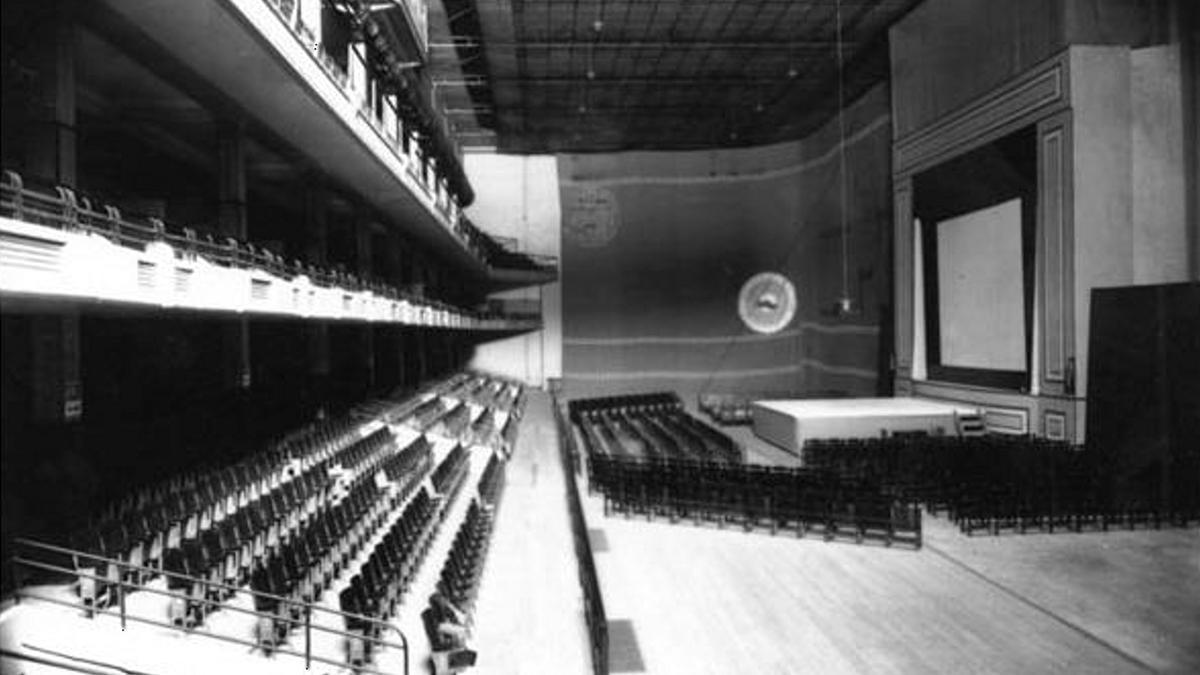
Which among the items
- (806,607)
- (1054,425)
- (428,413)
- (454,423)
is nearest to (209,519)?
(806,607)

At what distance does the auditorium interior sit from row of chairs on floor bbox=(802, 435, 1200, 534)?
8 cm

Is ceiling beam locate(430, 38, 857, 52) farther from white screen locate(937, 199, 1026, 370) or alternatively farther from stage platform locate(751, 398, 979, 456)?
stage platform locate(751, 398, 979, 456)

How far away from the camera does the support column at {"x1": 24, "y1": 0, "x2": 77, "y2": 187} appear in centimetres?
812

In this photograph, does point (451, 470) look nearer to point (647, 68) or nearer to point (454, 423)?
point (454, 423)

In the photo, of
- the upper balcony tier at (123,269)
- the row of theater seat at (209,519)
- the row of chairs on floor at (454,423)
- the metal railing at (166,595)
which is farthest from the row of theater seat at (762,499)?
the metal railing at (166,595)

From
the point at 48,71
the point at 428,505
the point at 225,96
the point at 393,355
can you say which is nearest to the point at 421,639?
the point at 428,505

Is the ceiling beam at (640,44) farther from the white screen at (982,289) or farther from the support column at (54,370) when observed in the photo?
the support column at (54,370)

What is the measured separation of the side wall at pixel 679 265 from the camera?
1276 inches

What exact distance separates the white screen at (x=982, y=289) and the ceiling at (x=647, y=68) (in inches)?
237

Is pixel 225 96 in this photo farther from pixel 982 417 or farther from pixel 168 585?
pixel 982 417

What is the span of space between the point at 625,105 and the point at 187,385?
1708 cm

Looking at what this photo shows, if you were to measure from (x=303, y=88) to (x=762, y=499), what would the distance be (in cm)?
857

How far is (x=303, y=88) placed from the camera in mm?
10305

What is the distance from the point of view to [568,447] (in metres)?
16.3
